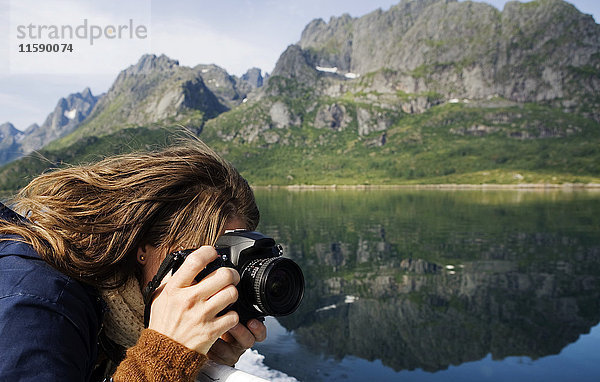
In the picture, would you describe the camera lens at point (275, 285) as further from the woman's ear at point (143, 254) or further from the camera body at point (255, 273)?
the woman's ear at point (143, 254)

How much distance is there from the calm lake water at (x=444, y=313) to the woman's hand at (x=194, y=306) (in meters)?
7.35

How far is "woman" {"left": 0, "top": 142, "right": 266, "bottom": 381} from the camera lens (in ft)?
3.50

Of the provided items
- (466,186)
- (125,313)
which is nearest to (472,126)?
(466,186)

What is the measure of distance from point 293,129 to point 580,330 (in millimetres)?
186515

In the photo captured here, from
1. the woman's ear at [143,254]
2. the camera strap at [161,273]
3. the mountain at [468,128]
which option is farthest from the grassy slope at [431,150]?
the camera strap at [161,273]

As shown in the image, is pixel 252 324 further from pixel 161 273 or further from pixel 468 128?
pixel 468 128

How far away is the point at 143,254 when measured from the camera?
153 cm

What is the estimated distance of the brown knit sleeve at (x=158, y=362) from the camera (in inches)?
43.2

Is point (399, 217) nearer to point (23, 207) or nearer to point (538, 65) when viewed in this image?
point (23, 207)

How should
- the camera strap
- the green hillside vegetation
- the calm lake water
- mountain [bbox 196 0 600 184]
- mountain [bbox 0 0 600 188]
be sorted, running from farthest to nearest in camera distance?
mountain [bbox 196 0 600 184] → mountain [bbox 0 0 600 188] → the green hillside vegetation → the calm lake water → the camera strap

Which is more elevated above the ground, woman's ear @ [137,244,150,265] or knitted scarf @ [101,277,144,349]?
woman's ear @ [137,244,150,265]

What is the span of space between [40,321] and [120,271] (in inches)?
16.4

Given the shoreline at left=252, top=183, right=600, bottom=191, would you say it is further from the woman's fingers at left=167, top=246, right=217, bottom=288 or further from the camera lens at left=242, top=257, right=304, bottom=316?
the woman's fingers at left=167, top=246, right=217, bottom=288

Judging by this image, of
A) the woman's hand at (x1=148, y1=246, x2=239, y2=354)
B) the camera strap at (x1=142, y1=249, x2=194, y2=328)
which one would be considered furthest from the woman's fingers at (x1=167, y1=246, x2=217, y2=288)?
the camera strap at (x1=142, y1=249, x2=194, y2=328)
